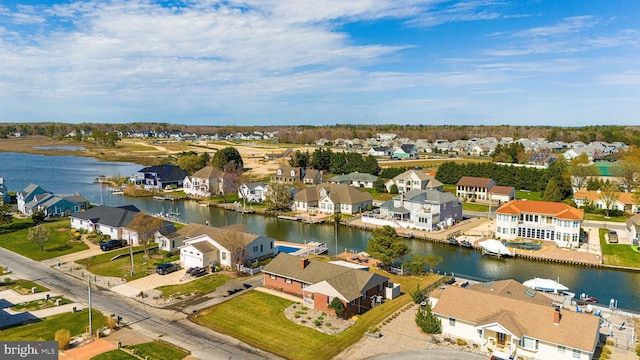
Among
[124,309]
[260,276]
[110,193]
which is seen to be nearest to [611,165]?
[260,276]

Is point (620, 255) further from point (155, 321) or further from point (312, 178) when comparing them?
point (312, 178)

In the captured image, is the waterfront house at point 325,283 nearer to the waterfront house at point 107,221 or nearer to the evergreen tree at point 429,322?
the evergreen tree at point 429,322

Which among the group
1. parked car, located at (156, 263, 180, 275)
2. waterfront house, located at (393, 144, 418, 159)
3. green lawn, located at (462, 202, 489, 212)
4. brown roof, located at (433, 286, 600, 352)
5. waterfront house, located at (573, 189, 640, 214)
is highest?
waterfront house, located at (393, 144, 418, 159)

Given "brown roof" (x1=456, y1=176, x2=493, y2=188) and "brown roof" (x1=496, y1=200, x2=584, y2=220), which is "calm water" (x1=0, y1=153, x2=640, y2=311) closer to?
"brown roof" (x1=496, y1=200, x2=584, y2=220)

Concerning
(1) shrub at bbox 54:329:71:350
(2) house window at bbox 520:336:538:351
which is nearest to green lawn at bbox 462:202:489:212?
(2) house window at bbox 520:336:538:351

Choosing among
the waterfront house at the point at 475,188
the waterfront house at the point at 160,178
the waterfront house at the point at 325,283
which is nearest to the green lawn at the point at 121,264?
the waterfront house at the point at 325,283
